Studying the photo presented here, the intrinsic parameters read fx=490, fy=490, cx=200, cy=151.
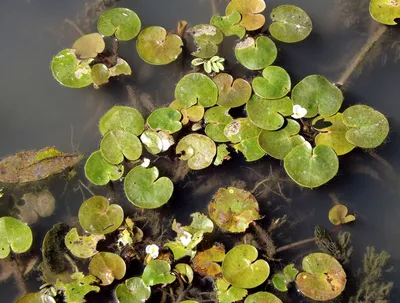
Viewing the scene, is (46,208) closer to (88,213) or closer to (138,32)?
(88,213)

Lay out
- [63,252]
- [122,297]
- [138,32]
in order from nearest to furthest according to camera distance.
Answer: [122,297], [63,252], [138,32]

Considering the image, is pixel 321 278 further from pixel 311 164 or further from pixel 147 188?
pixel 147 188

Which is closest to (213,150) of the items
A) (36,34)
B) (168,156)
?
(168,156)

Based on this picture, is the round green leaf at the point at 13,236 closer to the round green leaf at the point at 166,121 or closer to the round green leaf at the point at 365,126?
the round green leaf at the point at 166,121

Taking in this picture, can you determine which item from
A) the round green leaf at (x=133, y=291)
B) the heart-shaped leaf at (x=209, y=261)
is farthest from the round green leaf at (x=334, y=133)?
the round green leaf at (x=133, y=291)

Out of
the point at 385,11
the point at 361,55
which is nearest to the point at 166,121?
the point at 361,55

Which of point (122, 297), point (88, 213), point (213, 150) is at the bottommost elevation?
point (122, 297)
